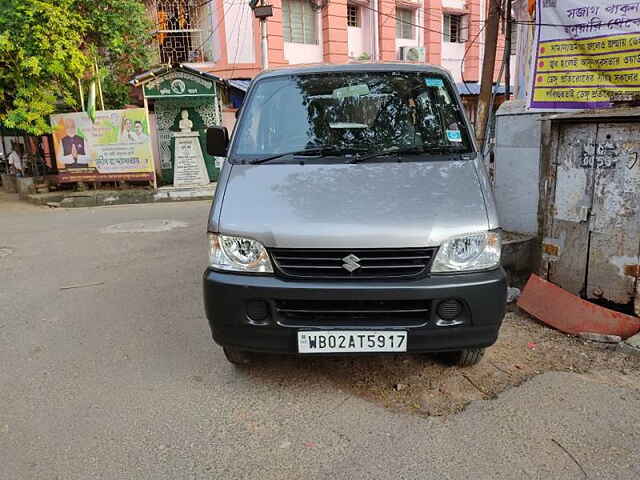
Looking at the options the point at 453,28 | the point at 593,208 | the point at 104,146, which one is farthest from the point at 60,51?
the point at 453,28

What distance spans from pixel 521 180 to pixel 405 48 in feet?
47.1

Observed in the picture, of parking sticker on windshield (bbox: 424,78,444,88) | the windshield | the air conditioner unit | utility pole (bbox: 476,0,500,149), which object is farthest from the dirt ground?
the air conditioner unit

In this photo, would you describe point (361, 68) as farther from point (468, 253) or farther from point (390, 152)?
point (468, 253)

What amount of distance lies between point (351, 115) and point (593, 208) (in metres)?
2.10

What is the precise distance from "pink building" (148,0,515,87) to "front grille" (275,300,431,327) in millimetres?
12605

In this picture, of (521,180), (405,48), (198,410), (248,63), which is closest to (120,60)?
(248,63)

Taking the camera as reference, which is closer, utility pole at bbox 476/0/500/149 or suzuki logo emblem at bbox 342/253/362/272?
suzuki logo emblem at bbox 342/253/362/272

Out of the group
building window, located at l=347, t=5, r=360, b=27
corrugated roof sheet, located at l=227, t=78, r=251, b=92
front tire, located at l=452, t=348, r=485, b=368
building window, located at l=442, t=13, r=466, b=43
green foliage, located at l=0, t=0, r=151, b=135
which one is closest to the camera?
front tire, located at l=452, t=348, r=485, b=368

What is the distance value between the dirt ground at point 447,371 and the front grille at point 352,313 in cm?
55

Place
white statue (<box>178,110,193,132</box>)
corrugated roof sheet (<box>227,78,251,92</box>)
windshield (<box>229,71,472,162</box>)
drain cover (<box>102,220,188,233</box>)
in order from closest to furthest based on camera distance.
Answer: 1. windshield (<box>229,71,472,162</box>)
2. drain cover (<box>102,220,188,233</box>)
3. white statue (<box>178,110,193,132</box>)
4. corrugated roof sheet (<box>227,78,251,92</box>)

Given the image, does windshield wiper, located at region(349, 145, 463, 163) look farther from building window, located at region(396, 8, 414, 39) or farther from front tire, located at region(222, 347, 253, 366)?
building window, located at region(396, 8, 414, 39)

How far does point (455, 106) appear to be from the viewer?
3.83 meters

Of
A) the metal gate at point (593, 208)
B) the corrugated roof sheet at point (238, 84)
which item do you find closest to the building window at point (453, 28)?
the corrugated roof sheet at point (238, 84)

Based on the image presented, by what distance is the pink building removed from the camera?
15039 millimetres
